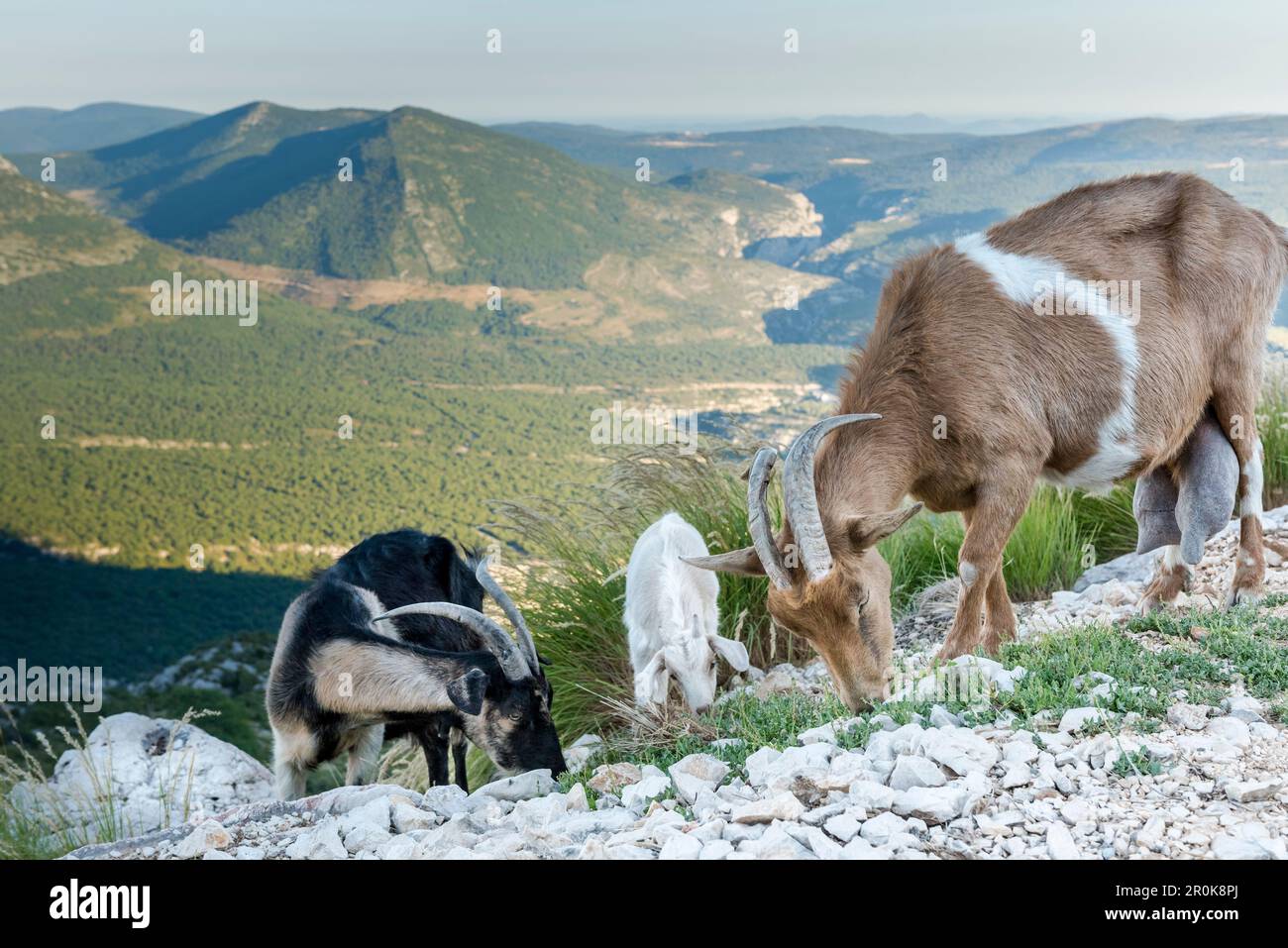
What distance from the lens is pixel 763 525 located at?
465 cm

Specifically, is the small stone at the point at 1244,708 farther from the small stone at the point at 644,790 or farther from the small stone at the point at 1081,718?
the small stone at the point at 644,790

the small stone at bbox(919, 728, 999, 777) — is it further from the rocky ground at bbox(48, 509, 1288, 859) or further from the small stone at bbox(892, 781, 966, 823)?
the small stone at bbox(892, 781, 966, 823)

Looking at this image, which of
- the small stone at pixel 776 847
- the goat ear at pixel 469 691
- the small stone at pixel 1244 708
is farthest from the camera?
the goat ear at pixel 469 691

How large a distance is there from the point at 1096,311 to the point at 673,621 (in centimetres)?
278

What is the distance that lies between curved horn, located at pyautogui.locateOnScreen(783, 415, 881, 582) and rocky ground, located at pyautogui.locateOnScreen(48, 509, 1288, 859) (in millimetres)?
664

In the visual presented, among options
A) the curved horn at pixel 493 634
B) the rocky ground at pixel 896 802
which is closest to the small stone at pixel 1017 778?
the rocky ground at pixel 896 802

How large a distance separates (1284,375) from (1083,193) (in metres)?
6.35

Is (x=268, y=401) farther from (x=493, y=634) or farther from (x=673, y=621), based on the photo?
(x=493, y=634)

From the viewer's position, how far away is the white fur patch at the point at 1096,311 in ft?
18.2

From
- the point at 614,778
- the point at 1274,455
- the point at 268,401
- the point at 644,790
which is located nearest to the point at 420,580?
the point at 614,778

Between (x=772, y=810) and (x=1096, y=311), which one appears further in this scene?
(x=1096, y=311)

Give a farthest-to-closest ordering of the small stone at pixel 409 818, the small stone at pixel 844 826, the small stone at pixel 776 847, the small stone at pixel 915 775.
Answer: the small stone at pixel 409 818 → the small stone at pixel 915 775 → the small stone at pixel 844 826 → the small stone at pixel 776 847

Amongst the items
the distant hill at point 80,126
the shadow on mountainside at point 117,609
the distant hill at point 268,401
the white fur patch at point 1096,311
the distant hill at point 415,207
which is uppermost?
the distant hill at point 80,126

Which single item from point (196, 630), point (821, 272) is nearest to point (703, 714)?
point (196, 630)
